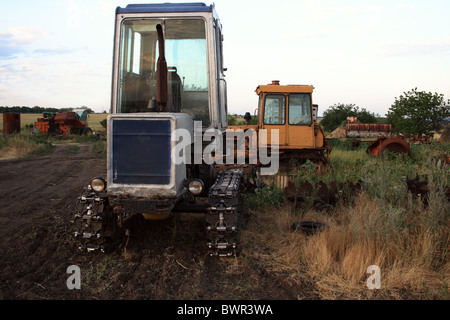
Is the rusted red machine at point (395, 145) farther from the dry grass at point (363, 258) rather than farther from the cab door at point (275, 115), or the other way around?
the dry grass at point (363, 258)

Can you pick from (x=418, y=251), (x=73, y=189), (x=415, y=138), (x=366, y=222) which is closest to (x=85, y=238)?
(x=366, y=222)

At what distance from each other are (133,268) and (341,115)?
36.6m

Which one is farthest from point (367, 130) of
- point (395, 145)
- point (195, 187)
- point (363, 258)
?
point (195, 187)

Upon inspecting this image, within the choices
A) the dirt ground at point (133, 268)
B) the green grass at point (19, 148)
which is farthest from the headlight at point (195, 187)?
the green grass at point (19, 148)

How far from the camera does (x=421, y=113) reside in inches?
902

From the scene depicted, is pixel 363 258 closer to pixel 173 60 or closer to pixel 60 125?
pixel 173 60

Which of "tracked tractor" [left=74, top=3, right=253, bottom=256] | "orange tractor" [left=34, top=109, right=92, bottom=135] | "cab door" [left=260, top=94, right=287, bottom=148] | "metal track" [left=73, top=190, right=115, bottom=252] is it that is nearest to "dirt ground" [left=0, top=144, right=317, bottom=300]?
"metal track" [left=73, top=190, right=115, bottom=252]

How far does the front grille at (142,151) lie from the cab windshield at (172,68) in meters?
0.99

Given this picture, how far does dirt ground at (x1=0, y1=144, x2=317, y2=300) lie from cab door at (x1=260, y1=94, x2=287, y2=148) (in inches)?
270

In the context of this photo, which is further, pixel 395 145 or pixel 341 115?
pixel 341 115

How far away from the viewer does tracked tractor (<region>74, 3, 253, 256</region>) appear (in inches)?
170

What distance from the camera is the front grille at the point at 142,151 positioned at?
14.1ft

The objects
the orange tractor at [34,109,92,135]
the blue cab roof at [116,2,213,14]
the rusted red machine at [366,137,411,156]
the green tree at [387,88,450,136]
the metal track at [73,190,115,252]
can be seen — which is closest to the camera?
the metal track at [73,190,115,252]

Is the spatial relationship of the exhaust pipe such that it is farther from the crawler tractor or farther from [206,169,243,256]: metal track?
[206,169,243,256]: metal track
